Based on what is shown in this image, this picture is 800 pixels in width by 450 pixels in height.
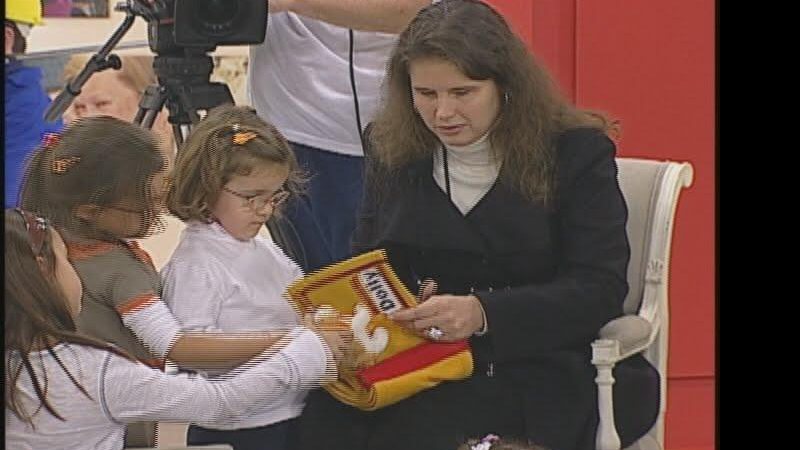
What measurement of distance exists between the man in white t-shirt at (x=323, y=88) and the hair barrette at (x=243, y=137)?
4cm

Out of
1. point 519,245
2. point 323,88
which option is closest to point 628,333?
point 519,245

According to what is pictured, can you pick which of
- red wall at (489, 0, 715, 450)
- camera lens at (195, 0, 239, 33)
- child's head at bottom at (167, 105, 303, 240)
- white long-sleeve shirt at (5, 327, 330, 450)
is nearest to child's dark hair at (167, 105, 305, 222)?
child's head at bottom at (167, 105, 303, 240)

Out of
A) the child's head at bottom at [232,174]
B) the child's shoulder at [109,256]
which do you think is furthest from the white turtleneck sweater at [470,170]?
the child's shoulder at [109,256]

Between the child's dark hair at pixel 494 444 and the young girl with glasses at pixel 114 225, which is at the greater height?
the young girl with glasses at pixel 114 225

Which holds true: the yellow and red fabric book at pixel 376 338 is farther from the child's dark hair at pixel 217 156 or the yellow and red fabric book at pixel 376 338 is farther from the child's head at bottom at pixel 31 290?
the child's head at bottom at pixel 31 290

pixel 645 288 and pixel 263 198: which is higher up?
pixel 263 198

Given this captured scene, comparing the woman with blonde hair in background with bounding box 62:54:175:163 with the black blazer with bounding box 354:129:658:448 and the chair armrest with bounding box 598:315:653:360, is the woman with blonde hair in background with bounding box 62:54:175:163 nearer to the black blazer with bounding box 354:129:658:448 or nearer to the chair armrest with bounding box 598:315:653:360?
the black blazer with bounding box 354:129:658:448

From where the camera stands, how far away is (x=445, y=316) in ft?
7.92

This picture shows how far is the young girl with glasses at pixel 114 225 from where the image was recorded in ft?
7.64

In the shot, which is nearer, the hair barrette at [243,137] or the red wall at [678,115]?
the hair barrette at [243,137]

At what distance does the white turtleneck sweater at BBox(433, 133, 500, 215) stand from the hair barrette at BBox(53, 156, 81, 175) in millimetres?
487

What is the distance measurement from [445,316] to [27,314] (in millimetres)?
561

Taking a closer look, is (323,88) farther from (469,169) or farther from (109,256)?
(109,256)
